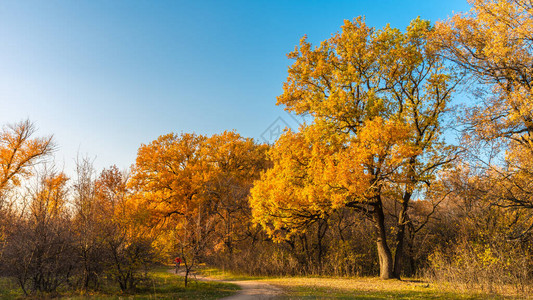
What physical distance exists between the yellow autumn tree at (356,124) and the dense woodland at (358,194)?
0.08 m

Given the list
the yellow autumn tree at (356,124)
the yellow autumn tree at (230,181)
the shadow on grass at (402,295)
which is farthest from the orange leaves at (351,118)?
the yellow autumn tree at (230,181)

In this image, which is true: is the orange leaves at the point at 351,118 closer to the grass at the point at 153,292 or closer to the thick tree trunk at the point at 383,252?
the thick tree trunk at the point at 383,252

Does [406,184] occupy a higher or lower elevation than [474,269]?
higher

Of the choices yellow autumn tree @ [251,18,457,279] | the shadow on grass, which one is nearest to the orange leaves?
yellow autumn tree @ [251,18,457,279]

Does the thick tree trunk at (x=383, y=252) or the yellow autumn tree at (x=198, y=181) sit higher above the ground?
the yellow autumn tree at (x=198, y=181)

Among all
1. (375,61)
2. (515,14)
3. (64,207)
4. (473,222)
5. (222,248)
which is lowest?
(222,248)

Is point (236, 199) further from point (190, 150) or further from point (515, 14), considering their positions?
point (515, 14)

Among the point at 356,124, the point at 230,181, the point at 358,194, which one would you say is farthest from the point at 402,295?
the point at 230,181

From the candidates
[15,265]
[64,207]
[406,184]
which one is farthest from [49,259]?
[406,184]

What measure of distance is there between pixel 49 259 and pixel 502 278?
1720cm

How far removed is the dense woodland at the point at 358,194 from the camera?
11.8 metres

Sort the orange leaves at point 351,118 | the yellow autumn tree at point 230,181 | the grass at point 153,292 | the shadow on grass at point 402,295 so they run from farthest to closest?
the yellow autumn tree at point 230,181
the orange leaves at point 351,118
the grass at point 153,292
the shadow on grass at point 402,295

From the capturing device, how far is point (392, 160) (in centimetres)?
1438

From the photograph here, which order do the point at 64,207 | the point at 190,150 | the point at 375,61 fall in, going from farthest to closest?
the point at 190,150 → the point at 375,61 → the point at 64,207
